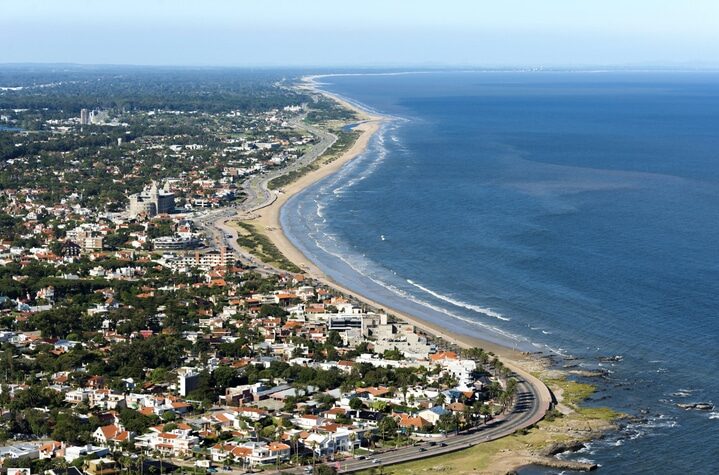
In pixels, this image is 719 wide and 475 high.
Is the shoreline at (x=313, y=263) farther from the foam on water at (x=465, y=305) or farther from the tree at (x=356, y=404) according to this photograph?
the tree at (x=356, y=404)

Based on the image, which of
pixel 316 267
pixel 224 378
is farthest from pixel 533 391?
pixel 316 267

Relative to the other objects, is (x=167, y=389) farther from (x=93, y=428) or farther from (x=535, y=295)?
(x=535, y=295)

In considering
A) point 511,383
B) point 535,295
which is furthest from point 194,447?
point 535,295

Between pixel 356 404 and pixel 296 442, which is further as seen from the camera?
pixel 356 404

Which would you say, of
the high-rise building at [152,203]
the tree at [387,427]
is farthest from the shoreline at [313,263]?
the tree at [387,427]

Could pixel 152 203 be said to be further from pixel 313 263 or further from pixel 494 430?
pixel 494 430

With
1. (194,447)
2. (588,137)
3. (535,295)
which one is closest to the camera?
(194,447)

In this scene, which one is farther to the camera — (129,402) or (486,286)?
(486,286)
